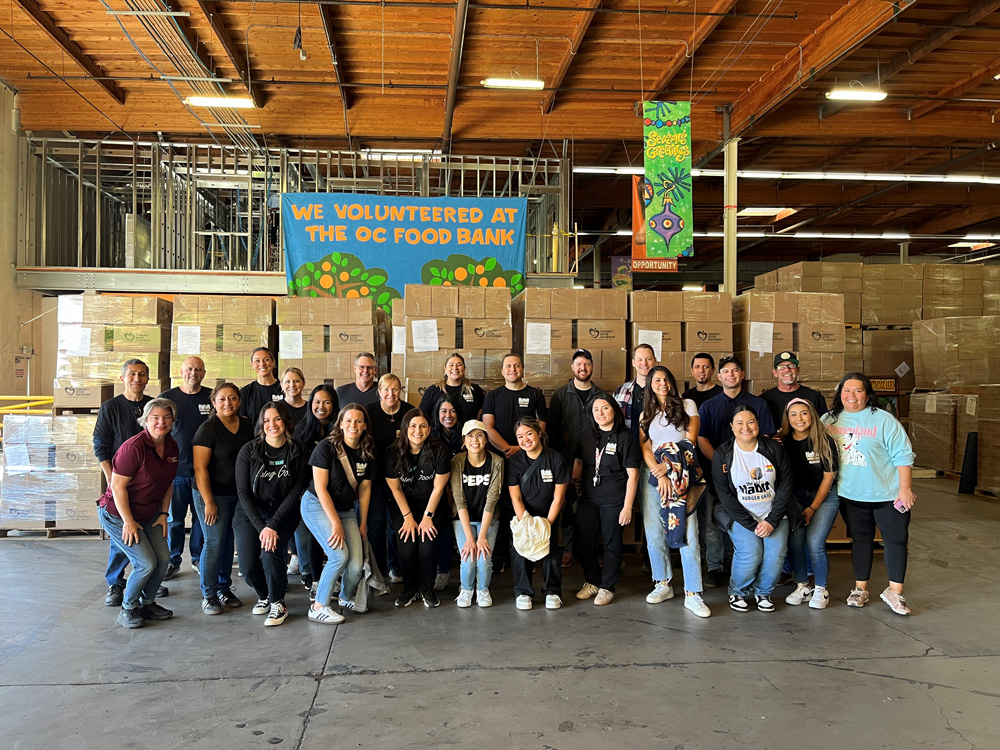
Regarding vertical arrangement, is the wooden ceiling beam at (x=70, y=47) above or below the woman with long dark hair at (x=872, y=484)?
above

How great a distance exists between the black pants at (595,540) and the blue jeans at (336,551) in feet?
5.08

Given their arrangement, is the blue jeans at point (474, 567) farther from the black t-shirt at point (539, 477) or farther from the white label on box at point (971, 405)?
the white label on box at point (971, 405)

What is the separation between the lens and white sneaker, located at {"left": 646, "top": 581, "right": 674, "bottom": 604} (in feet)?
15.4

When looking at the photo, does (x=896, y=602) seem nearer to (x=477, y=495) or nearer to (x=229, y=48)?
(x=477, y=495)

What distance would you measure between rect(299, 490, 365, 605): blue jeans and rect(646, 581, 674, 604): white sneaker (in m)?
1.99

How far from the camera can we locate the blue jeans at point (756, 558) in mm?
4543

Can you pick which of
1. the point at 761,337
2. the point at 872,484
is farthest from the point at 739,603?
the point at 761,337

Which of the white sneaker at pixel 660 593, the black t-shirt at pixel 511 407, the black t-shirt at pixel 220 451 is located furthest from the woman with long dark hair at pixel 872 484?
the black t-shirt at pixel 220 451

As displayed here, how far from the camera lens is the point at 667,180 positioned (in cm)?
801

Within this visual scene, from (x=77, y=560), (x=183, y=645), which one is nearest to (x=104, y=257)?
(x=77, y=560)

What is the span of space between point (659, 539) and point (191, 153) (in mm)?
9977

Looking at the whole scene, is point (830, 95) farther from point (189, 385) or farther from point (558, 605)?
point (189, 385)

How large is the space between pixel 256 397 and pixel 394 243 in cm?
413

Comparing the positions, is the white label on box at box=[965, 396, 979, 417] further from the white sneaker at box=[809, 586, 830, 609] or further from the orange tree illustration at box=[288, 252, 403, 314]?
the orange tree illustration at box=[288, 252, 403, 314]
